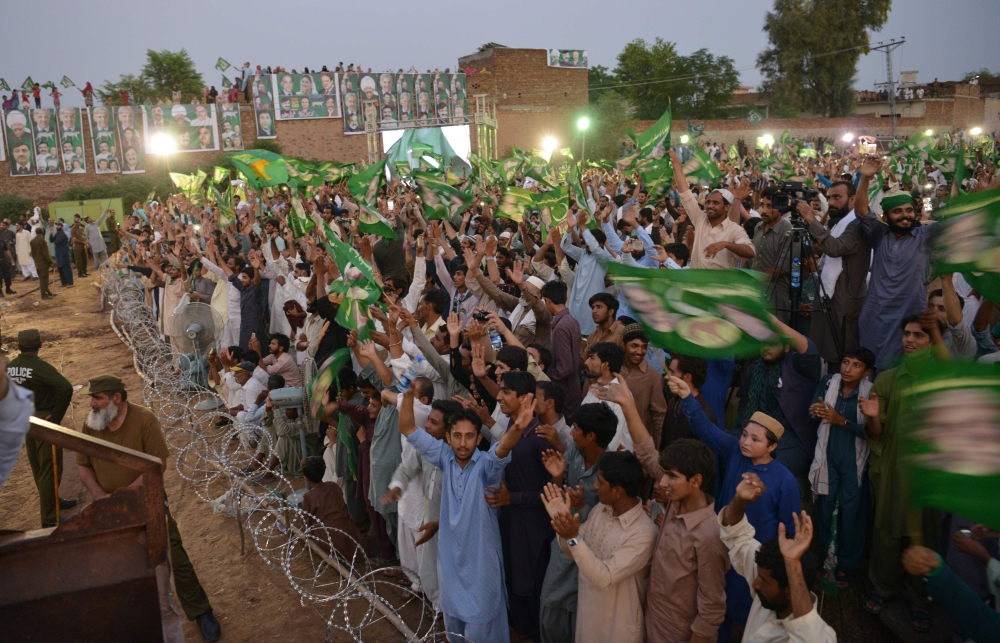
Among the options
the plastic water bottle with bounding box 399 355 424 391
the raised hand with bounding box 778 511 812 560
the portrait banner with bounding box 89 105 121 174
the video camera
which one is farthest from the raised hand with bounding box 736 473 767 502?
the portrait banner with bounding box 89 105 121 174

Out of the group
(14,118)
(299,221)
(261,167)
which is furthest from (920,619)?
(14,118)

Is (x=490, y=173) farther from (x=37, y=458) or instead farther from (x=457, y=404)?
(x=457, y=404)

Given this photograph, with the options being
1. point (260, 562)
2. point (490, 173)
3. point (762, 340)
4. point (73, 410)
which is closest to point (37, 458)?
point (260, 562)

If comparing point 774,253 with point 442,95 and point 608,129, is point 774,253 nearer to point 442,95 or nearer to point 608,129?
point 608,129

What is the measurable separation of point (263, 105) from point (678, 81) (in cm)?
2811

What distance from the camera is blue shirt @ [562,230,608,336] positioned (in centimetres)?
707

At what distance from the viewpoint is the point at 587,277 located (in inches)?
281

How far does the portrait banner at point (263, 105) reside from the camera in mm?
37375

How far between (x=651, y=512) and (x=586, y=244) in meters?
3.56

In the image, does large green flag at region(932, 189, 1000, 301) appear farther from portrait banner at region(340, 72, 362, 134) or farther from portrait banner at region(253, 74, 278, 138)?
portrait banner at region(340, 72, 362, 134)

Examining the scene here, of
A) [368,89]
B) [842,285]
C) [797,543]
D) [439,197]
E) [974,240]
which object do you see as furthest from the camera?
[368,89]

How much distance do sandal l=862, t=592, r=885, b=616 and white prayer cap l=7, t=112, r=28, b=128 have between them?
38566 mm

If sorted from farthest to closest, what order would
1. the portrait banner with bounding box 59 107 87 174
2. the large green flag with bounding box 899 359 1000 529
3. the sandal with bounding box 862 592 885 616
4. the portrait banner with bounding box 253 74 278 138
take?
the portrait banner with bounding box 253 74 278 138
the portrait banner with bounding box 59 107 87 174
the sandal with bounding box 862 592 885 616
the large green flag with bounding box 899 359 1000 529

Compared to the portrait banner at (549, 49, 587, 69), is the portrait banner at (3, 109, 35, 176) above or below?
below
